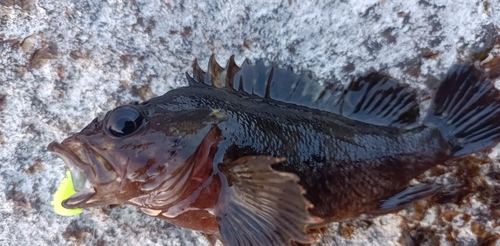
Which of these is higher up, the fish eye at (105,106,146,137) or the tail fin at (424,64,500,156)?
the tail fin at (424,64,500,156)

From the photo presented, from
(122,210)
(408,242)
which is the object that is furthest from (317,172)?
(122,210)

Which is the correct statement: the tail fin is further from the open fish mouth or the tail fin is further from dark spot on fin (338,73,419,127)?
the open fish mouth

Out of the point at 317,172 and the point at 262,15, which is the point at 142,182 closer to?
the point at 317,172

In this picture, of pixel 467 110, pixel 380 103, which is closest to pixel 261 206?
pixel 380 103

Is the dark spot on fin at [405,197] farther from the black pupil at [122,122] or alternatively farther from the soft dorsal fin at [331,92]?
the black pupil at [122,122]

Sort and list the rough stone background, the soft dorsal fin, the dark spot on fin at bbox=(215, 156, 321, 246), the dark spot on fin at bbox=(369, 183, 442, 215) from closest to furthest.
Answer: the dark spot on fin at bbox=(215, 156, 321, 246) → the dark spot on fin at bbox=(369, 183, 442, 215) → the soft dorsal fin → the rough stone background

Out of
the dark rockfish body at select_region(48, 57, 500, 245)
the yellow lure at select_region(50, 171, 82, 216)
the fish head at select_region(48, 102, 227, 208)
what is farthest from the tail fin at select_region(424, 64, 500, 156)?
the yellow lure at select_region(50, 171, 82, 216)
